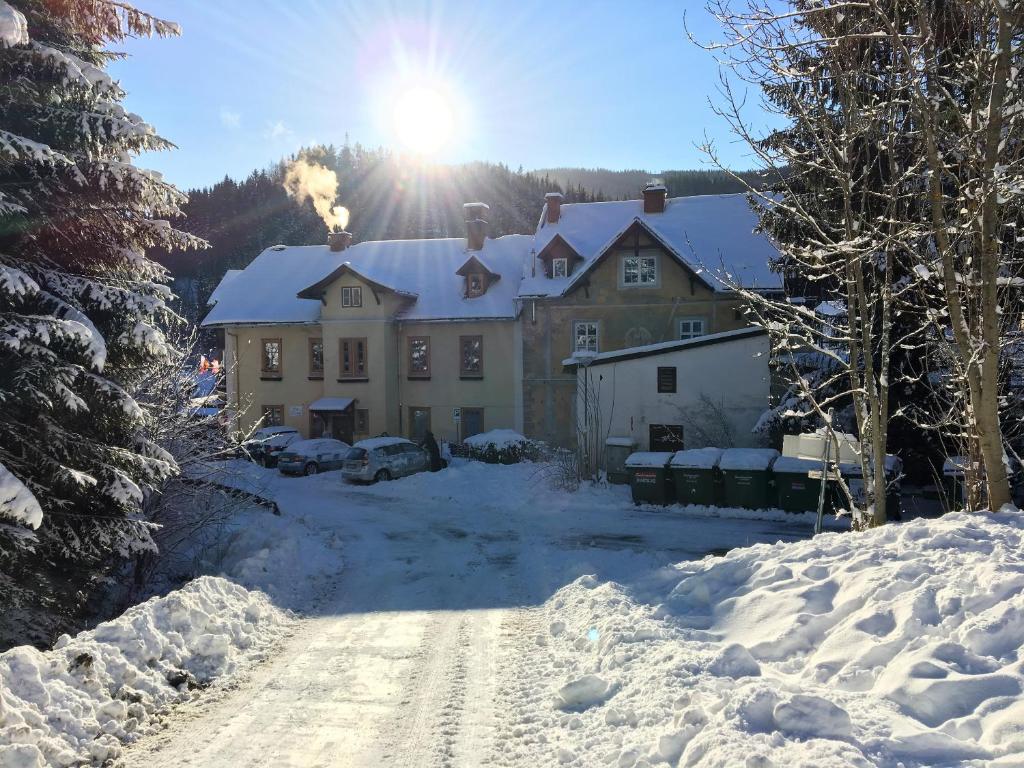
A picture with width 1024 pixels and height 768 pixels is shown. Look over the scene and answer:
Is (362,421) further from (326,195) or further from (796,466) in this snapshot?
(326,195)

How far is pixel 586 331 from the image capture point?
2920cm

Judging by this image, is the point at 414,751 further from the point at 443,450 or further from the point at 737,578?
the point at 443,450

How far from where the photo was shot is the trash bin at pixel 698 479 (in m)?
18.7

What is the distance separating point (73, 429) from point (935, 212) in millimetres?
10502

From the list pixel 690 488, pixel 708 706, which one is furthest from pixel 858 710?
pixel 690 488

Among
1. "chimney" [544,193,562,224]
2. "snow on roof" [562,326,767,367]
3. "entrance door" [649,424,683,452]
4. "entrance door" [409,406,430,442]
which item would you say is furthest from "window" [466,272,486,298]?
"entrance door" [649,424,683,452]

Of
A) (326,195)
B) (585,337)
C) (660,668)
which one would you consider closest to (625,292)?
(585,337)

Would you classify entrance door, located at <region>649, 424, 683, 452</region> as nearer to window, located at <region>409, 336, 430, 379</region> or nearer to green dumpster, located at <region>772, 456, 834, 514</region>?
green dumpster, located at <region>772, 456, 834, 514</region>

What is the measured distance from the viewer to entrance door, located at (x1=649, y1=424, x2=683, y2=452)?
23.2 meters

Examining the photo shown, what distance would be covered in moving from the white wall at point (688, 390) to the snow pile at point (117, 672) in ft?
53.1

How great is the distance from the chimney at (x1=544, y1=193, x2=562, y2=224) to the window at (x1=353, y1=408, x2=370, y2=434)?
12521 mm

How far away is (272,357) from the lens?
3381 centimetres

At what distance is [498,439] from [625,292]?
7.80 m

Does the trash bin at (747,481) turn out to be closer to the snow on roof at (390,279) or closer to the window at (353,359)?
the snow on roof at (390,279)
